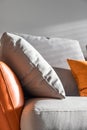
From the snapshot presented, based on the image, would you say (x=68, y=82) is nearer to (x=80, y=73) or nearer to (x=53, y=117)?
(x=80, y=73)

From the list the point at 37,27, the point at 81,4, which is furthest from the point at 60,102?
the point at 81,4

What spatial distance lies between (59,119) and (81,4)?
1.54 meters

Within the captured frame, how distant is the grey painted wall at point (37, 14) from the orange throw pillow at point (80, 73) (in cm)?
70

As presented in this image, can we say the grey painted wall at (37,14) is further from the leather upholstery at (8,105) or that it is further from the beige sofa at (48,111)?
the leather upholstery at (8,105)

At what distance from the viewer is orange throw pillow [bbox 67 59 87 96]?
1.67m

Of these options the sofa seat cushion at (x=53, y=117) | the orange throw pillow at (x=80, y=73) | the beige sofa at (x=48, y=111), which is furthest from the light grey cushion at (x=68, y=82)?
the sofa seat cushion at (x=53, y=117)

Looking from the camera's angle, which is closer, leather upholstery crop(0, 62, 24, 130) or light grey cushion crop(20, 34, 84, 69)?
leather upholstery crop(0, 62, 24, 130)

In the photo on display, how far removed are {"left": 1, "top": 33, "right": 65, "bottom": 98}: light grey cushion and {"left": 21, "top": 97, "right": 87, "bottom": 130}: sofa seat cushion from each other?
0.14 meters

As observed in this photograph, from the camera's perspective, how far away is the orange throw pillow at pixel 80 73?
65.7 inches

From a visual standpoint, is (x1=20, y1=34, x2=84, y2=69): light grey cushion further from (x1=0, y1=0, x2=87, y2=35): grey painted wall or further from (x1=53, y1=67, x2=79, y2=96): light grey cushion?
(x1=0, y1=0, x2=87, y2=35): grey painted wall

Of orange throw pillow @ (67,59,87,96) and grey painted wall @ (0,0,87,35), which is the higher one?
grey painted wall @ (0,0,87,35)

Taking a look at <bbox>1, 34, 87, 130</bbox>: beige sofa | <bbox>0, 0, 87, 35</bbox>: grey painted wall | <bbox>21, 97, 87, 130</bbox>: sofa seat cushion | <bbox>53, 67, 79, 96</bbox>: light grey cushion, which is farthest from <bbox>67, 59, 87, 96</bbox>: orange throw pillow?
<bbox>0, 0, 87, 35</bbox>: grey painted wall

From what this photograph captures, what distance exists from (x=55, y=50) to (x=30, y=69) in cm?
59

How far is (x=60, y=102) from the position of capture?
3.98ft
